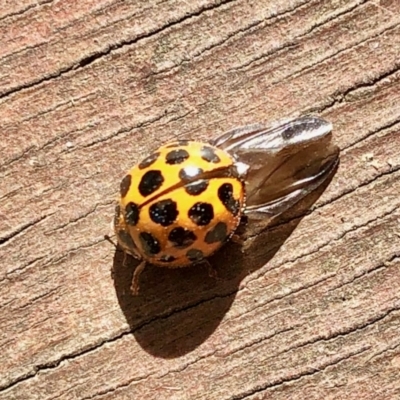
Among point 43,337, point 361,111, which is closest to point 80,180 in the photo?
point 43,337

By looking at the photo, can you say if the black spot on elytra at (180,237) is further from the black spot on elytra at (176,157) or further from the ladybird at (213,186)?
the black spot on elytra at (176,157)

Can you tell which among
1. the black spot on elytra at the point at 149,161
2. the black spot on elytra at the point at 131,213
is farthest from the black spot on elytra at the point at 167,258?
the black spot on elytra at the point at 149,161

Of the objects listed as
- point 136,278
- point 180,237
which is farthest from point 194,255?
point 136,278

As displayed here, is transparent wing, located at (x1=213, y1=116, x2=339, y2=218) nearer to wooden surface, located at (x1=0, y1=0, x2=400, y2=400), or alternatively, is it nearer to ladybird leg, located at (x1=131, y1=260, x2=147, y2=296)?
wooden surface, located at (x1=0, y1=0, x2=400, y2=400)

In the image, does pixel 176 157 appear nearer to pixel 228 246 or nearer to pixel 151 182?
pixel 151 182

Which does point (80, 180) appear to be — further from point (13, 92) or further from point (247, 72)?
point (247, 72)

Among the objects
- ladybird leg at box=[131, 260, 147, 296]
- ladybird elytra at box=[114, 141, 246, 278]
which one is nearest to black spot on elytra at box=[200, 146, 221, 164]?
ladybird elytra at box=[114, 141, 246, 278]
